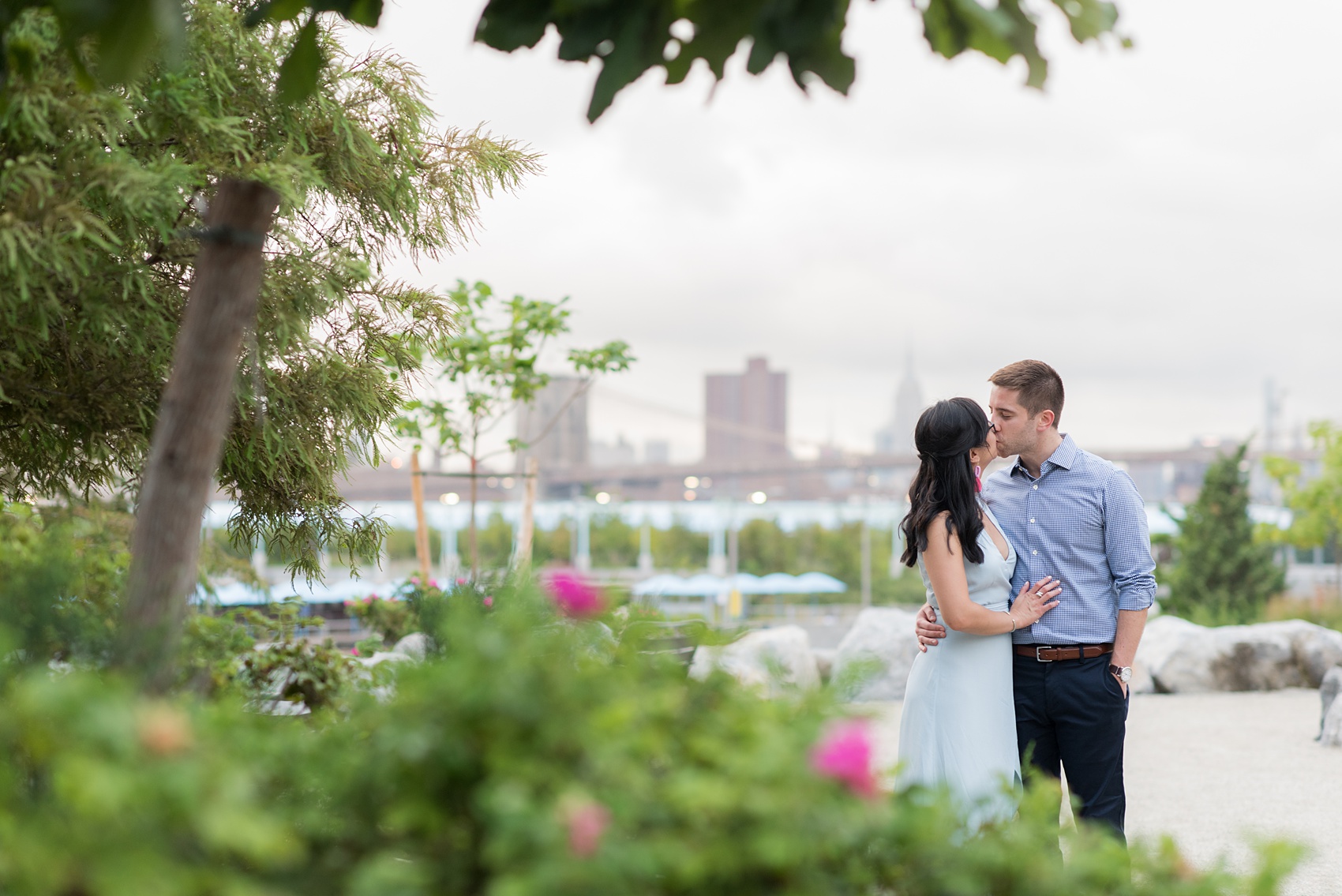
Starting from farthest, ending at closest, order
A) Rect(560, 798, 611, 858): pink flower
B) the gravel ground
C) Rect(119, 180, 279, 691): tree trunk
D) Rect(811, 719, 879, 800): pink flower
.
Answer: the gravel ground < Rect(119, 180, 279, 691): tree trunk < Rect(811, 719, 879, 800): pink flower < Rect(560, 798, 611, 858): pink flower

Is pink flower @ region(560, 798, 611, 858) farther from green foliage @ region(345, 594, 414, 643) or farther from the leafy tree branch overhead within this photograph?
green foliage @ region(345, 594, 414, 643)

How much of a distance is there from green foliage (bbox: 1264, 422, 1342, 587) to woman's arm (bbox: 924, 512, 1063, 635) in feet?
53.7

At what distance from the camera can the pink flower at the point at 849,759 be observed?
1334mm

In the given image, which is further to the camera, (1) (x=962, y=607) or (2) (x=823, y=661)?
(2) (x=823, y=661)

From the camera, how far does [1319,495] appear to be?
672 inches

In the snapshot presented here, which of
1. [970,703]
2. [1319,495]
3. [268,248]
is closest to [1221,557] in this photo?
[1319,495]

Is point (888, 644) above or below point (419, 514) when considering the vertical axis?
below

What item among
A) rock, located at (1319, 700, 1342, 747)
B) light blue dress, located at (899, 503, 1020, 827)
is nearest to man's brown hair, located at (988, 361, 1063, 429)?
light blue dress, located at (899, 503, 1020, 827)

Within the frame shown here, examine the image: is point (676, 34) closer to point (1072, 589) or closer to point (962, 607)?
point (962, 607)

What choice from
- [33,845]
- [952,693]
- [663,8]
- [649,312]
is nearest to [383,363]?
[952,693]

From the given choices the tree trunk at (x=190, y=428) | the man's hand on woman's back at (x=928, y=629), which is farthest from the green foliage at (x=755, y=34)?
the man's hand on woman's back at (x=928, y=629)

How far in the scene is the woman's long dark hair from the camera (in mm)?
3082

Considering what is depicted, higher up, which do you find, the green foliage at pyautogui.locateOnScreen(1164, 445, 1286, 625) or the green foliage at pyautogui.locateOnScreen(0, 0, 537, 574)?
the green foliage at pyautogui.locateOnScreen(0, 0, 537, 574)

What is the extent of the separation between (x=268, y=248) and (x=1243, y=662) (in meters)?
10.8
